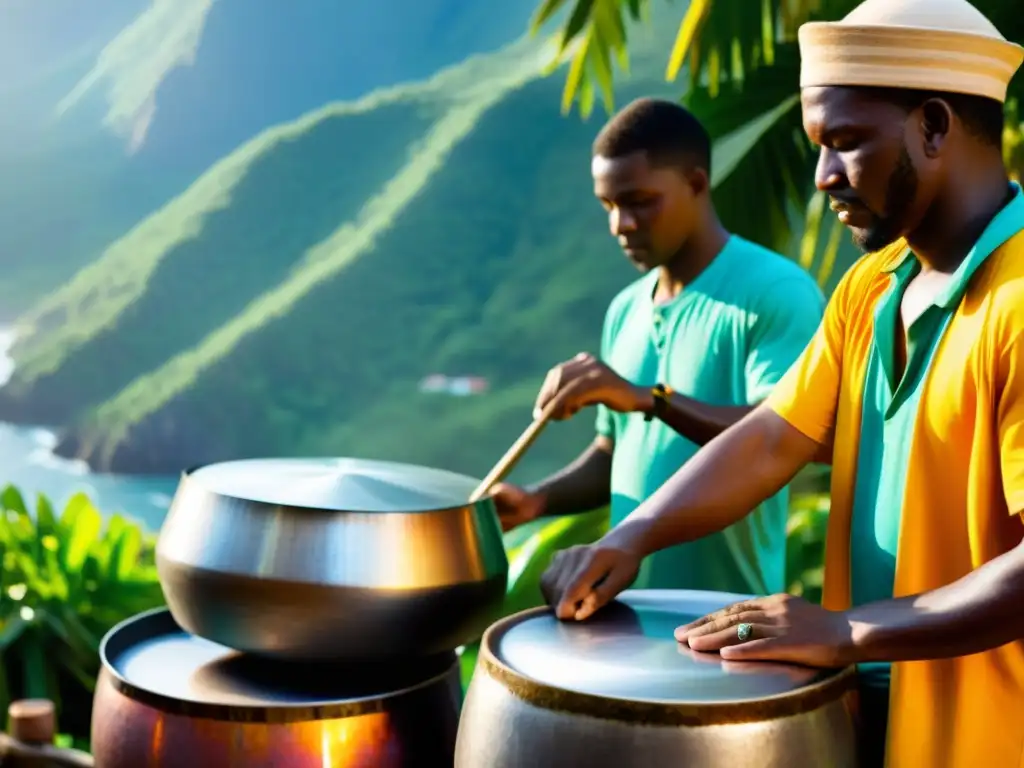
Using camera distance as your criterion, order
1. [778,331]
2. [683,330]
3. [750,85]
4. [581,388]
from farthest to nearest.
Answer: [750,85]
[683,330]
[778,331]
[581,388]

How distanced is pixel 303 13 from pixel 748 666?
706 centimetres

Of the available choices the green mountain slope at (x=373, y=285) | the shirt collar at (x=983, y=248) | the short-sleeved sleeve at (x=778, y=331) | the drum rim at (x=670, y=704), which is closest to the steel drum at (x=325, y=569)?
the drum rim at (x=670, y=704)

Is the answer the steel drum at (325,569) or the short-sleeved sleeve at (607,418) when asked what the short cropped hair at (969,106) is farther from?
the short-sleeved sleeve at (607,418)

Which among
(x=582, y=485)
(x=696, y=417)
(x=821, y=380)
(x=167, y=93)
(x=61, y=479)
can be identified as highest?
(x=167, y=93)

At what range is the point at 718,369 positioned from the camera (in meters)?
1.90

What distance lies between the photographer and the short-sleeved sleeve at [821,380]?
1.25 m

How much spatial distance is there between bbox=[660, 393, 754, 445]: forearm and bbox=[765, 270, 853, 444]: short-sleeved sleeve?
1.41 feet

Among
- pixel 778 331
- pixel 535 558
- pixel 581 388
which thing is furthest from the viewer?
pixel 535 558

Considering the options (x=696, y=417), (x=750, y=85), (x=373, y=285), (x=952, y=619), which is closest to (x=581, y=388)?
(x=696, y=417)

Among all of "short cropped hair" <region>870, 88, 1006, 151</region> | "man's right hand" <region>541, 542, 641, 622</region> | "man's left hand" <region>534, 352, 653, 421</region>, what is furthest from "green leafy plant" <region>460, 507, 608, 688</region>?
"short cropped hair" <region>870, 88, 1006, 151</region>

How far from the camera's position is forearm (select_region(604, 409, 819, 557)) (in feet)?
4.13

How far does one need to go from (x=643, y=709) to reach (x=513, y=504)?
839mm

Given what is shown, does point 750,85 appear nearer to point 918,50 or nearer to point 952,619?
point 918,50

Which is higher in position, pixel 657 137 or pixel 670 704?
pixel 657 137
